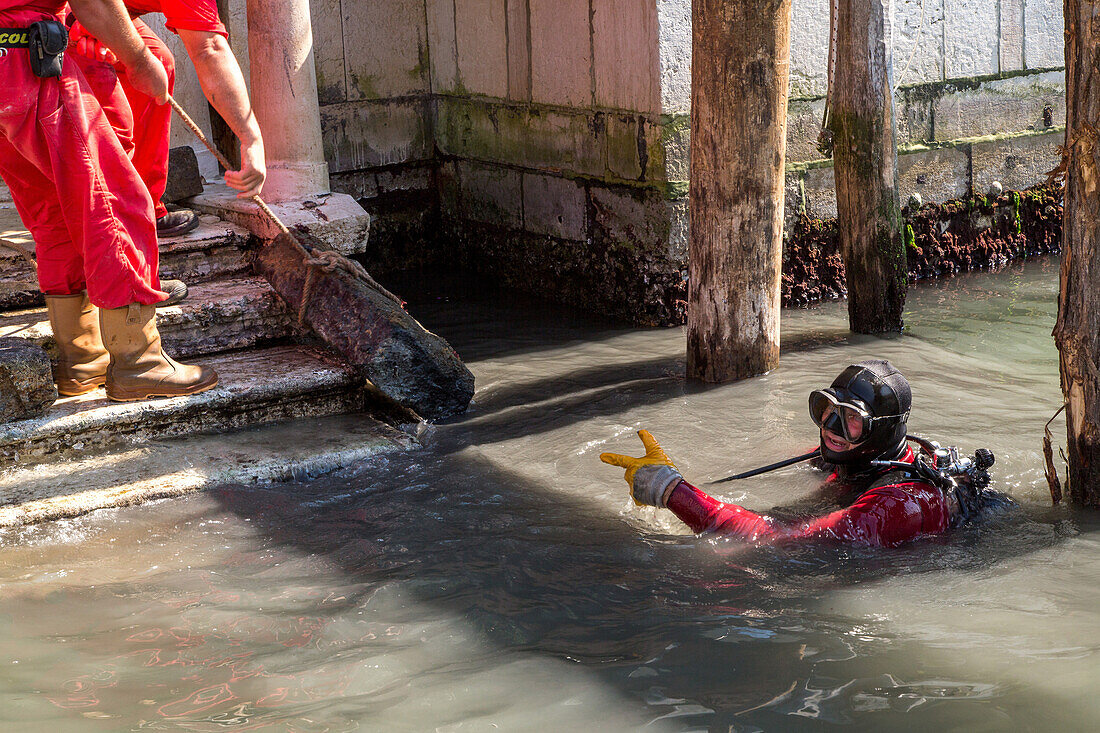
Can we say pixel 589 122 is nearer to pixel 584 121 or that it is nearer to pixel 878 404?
pixel 584 121

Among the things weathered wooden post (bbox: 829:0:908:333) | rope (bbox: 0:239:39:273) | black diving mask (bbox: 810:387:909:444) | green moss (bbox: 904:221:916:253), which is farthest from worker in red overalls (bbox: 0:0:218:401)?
green moss (bbox: 904:221:916:253)

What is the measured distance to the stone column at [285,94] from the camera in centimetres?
649

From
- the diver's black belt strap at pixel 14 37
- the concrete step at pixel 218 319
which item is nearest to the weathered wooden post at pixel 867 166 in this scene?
the concrete step at pixel 218 319

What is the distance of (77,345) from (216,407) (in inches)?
25.8

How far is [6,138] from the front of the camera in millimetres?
4422

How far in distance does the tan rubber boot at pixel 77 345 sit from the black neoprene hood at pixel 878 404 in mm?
3198

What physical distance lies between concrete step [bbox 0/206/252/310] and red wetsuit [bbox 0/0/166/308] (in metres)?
1.00

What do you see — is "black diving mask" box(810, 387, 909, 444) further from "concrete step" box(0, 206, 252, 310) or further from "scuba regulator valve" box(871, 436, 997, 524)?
"concrete step" box(0, 206, 252, 310)

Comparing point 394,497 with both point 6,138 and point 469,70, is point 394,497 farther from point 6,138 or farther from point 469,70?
point 469,70

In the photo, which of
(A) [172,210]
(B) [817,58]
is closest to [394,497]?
(A) [172,210]

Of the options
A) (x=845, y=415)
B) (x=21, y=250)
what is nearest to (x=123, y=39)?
(x=21, y=250)

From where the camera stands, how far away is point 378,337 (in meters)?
5.21

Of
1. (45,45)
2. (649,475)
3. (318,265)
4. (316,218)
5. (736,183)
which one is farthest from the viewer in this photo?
(316,218)

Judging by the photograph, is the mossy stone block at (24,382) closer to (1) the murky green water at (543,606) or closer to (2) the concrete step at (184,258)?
(1) the murky green water at (543,606)
